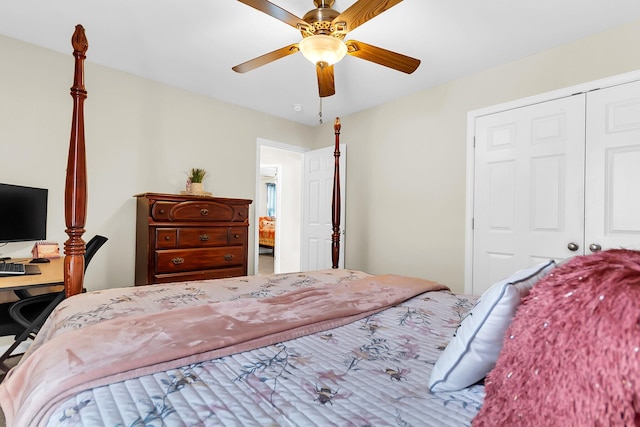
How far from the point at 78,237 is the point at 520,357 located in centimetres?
190

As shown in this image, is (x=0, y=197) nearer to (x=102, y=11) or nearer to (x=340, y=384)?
(x=102, y=11)

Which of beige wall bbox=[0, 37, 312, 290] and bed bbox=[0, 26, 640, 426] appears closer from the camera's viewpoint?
bed bbox=[0, 26, 640, 426]

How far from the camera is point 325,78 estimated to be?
2393 mm

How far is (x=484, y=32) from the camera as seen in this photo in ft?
8.18

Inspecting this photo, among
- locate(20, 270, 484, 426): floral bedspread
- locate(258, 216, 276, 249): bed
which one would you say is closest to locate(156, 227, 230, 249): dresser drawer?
locate(20, 270, 484, 426): floral bedspread

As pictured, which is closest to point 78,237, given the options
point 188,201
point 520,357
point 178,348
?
point 178,348

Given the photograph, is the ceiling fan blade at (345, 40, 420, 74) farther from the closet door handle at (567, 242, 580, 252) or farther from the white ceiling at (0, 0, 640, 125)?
the closet door handle at (567, 242, 580, 252)

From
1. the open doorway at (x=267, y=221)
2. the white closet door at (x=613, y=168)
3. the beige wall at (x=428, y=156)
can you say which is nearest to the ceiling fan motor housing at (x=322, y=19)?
the beige wall at (x=428, y=156)

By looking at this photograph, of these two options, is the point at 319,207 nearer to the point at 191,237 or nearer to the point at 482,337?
the point at 191,237

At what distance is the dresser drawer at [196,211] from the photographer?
297cm

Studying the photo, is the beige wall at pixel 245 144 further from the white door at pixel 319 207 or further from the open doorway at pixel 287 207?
the open doorway at pixel 287 207

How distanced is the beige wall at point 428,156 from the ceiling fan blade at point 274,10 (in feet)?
6.41

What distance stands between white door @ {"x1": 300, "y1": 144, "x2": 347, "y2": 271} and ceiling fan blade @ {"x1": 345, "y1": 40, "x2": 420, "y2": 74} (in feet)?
6.76

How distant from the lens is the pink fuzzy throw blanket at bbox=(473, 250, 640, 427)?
418mm
